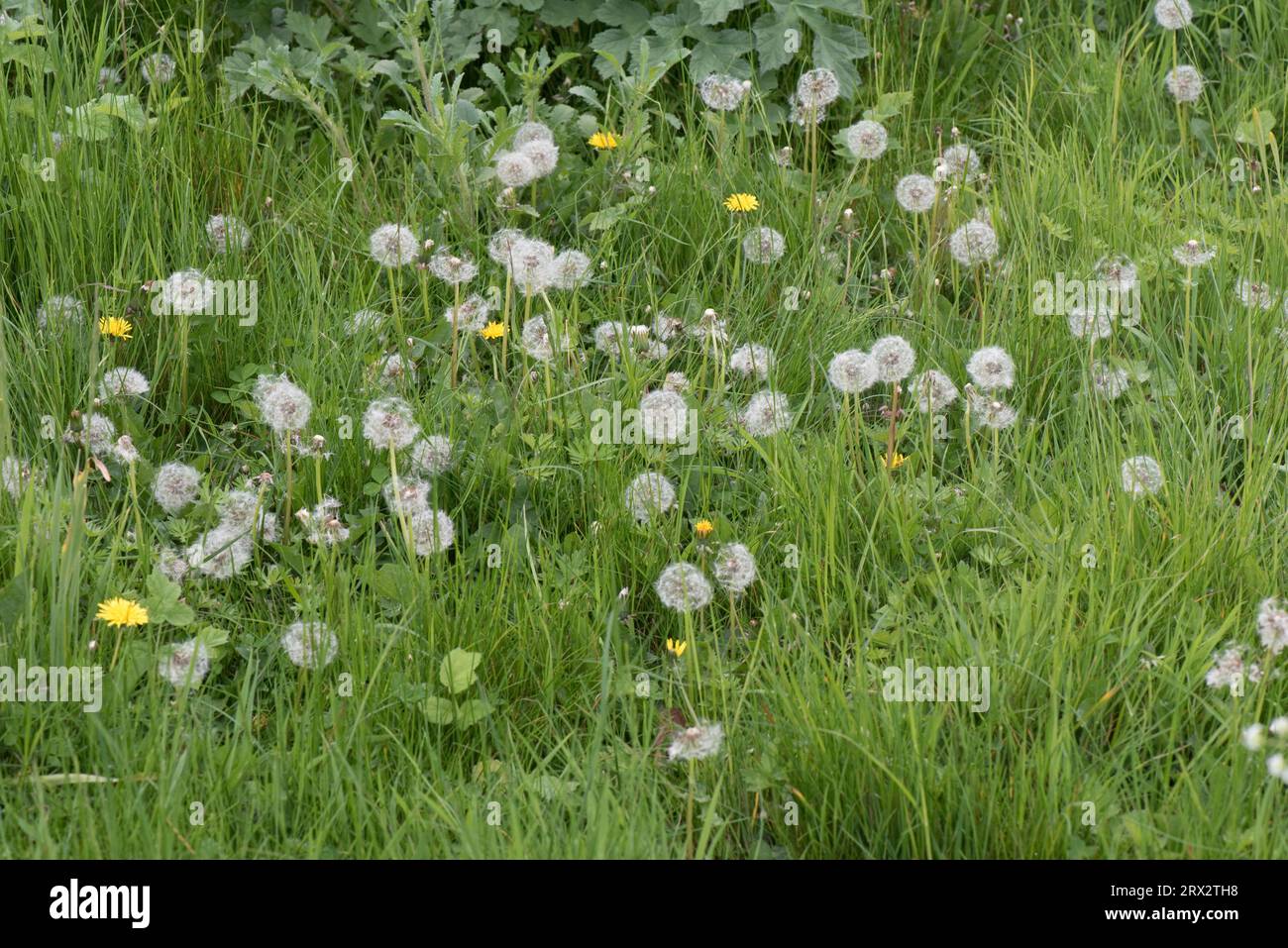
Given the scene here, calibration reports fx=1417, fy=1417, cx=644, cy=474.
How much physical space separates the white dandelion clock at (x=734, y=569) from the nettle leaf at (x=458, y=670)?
1.76 feet

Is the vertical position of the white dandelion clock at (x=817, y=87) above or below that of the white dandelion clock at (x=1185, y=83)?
below

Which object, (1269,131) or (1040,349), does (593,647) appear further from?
(1269,131)

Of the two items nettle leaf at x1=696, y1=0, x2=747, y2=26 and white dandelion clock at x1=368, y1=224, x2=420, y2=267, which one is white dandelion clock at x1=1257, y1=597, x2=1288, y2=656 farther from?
nettle leaf at x1=696, y1=0, x2=747, y2=26

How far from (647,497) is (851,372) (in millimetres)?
582

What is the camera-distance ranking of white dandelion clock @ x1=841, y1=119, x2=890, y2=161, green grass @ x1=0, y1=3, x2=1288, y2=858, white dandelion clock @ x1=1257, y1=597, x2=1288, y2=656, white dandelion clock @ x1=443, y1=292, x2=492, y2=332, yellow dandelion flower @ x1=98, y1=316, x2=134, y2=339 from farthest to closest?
white dandelion clock @ x1=841, y1=119, x2=890, y2=161, white dandelion clock @ x1=443, y1=292, x2=492, y2=332, yellow dandelion flower @ x1=98, y1=316, x2=134, y2=339, white dandelion clock @ x1=1257, y1=597, x2=1288, y2=656, green grass @ x1=0, y1=3, x2=1288, y2=858

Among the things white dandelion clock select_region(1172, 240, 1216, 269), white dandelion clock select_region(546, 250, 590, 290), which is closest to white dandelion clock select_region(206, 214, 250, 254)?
white dandelion clock select_region(546, 250, 590, 290)

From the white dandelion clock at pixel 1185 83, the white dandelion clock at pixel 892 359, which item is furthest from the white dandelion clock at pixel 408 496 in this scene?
the white dandelion clock at pixel 1185 83

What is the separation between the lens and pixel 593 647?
2.77 m

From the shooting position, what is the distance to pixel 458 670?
8.63 feet

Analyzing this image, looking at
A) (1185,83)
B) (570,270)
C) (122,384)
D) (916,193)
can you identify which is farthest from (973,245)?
(122,384)

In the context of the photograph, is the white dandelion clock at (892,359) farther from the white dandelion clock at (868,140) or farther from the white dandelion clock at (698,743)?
the white dandelion clock at (698,743)

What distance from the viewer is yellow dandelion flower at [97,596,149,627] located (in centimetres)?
261

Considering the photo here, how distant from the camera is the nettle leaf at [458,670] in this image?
2609mm

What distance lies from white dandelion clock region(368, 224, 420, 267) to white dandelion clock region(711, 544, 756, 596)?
51.0 inches
